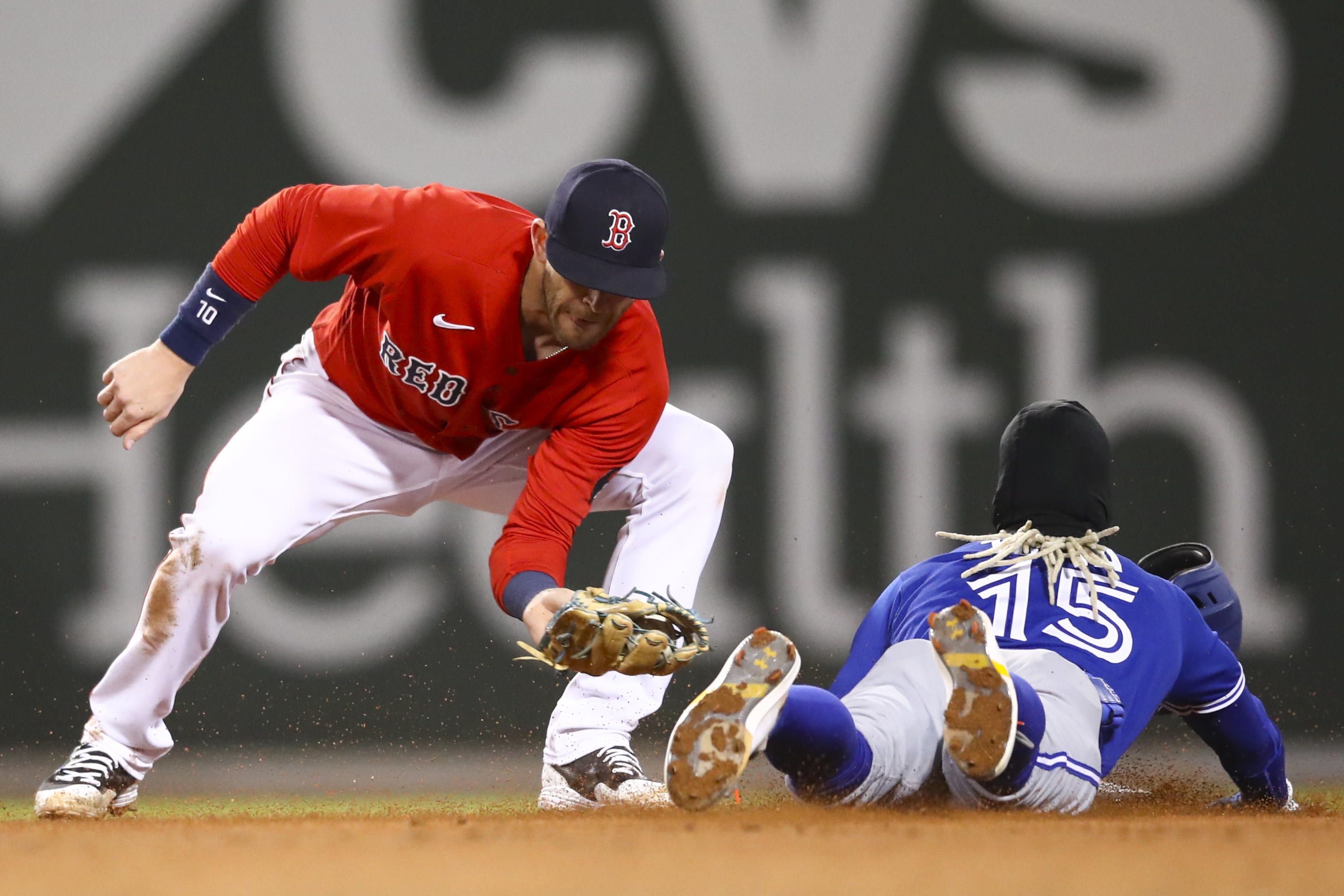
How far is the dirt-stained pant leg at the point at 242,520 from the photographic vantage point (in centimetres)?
267

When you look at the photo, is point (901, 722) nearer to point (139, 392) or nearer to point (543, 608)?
point (543, 608)

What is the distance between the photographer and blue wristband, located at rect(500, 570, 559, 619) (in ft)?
7.67

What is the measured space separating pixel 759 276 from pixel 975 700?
9.22 ft

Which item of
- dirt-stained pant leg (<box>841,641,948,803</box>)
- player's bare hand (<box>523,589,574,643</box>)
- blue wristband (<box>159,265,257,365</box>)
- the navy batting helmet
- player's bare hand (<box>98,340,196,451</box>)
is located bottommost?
the navy batting helmet

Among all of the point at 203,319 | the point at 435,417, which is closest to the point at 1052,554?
the point at 435,417

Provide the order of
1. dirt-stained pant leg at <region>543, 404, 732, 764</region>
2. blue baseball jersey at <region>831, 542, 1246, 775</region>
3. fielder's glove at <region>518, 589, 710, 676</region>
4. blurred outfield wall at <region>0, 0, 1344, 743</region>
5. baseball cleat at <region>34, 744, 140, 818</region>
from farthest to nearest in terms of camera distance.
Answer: blurred outfield wall at <region>0, 0, 1344, 743</region> → dirt-stained pant leg at <region>543, 404, 732, 764</region> → baseball cleat at <region>34, 744, 140, 818</region> → blue baseball jersey at <region>831, 542, 1246, 775</region> → fielder's glove at <region>518, 589, 710, 676</region>

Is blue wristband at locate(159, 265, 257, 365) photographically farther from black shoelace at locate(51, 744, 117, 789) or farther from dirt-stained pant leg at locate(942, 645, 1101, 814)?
dirt-stained pant leg at locate(942, 645, 1101, 814)

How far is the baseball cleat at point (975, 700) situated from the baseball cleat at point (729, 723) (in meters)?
0.25

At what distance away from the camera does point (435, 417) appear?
9.53 ft

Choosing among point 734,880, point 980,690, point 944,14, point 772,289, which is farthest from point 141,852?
point 944,14

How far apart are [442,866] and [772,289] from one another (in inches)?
123

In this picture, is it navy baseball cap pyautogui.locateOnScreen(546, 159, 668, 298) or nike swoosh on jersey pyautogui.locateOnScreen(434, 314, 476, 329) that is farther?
nike swoosh on jersey pyautogui.locateOnScreen(434, 314, 476, 329)

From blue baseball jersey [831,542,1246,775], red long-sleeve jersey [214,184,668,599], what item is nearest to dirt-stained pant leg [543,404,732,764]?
red long-sleeve jersey [214,184,668,599]

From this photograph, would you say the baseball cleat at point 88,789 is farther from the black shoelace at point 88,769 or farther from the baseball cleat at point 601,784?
the baseball cleat at point 601,784
